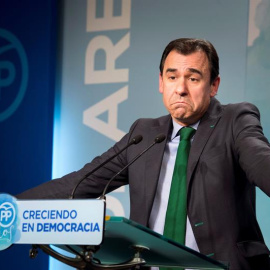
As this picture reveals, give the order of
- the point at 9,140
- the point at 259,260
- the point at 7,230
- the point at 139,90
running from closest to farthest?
the point at 7,230 < the point at 259,260 < the point at 139,90 < the point at 9,140

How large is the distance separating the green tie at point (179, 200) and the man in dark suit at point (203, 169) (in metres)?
0.03

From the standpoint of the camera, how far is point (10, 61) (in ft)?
15.3

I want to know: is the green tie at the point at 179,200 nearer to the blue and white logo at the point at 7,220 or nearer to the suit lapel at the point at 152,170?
the suit lapel at the point at 152,170

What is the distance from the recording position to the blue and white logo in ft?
6.30

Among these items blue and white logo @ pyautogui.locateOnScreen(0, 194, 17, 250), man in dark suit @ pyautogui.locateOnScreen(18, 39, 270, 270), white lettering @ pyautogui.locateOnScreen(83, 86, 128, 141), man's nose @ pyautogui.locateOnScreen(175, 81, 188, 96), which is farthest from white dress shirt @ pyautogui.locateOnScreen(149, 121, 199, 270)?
white lettering @ pyautogui.locateOnScreen(83, 86, 128, 141)

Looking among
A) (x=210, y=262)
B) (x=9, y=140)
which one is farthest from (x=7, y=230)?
(x=9, y=140)

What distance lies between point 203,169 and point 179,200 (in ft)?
0.52

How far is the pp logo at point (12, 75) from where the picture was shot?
15.2 feet

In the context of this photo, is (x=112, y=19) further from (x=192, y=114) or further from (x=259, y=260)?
(x=259, y=260)

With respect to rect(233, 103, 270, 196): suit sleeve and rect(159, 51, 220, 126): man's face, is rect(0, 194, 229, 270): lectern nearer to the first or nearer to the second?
rect(233, 103, 270, 196): suit sleeve

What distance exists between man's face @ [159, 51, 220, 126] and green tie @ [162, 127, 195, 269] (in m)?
0.13

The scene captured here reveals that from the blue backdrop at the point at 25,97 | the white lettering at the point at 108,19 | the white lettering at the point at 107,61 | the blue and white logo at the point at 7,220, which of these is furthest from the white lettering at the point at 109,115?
the blue and white logo at the point at 7,220

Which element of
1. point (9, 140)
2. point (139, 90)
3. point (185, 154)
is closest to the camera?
point (185, 154)

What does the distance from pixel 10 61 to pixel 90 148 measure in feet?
3.00
